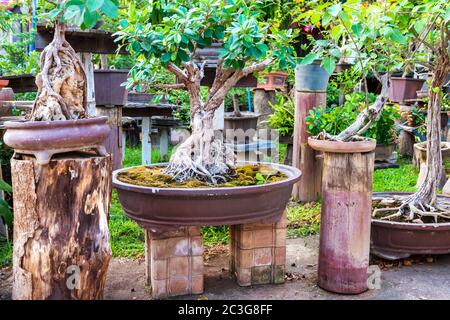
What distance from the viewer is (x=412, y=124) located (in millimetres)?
6344

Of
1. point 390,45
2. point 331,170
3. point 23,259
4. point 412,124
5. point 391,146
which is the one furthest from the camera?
point 412,124

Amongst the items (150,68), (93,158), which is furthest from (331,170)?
(93,158)

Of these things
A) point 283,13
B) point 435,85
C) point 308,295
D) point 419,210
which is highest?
point 283,13

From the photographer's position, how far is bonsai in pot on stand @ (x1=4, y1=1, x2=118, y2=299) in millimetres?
1745

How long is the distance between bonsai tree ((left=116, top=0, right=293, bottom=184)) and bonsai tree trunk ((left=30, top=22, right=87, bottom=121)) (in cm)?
42

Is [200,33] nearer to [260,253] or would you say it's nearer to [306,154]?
[260,253]

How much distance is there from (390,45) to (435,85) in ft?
1.43

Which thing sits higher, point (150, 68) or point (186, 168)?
point (150, 68)

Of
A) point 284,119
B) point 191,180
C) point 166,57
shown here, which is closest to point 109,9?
point 166,57

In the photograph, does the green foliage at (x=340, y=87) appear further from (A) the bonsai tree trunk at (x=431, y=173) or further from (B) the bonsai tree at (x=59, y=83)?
(B) the bonsai tree at (x=59, y=83)

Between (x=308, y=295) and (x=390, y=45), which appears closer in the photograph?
(x=308, y=295)

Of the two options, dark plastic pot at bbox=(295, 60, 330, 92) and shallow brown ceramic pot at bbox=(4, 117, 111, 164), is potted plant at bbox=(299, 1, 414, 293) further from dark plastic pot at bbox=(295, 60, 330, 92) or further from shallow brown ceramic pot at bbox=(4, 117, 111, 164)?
dark plastic pot at bbox=(295, 60, 330, 92)

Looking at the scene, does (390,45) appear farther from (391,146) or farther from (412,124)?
(412,124)

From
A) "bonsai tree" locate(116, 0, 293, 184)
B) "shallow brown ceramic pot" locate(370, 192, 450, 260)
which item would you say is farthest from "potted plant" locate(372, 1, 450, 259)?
"bonsai tree" locate(116, 0, 293, 184)
